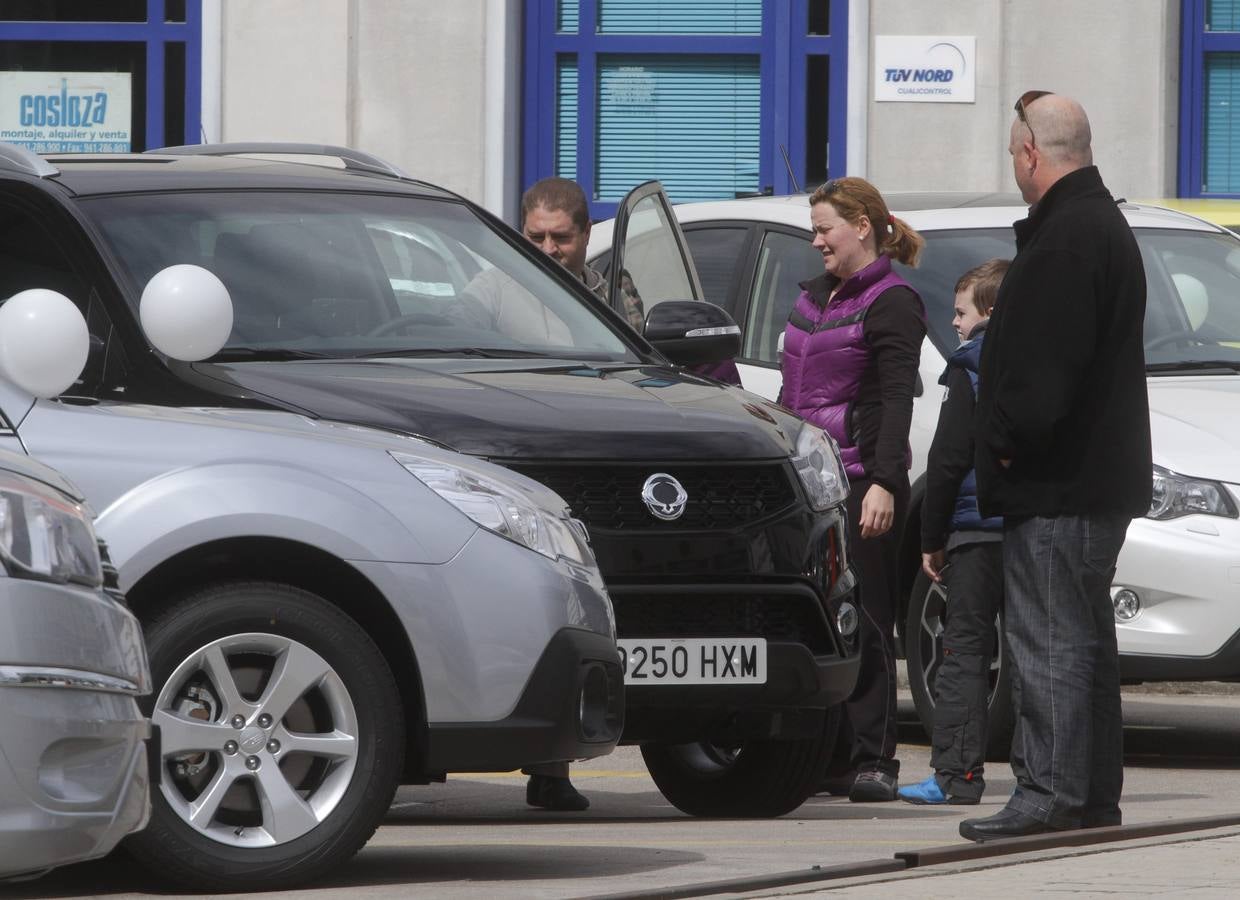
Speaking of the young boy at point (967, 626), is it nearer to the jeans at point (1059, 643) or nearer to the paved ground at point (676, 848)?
the paved ground at point (676, 848)

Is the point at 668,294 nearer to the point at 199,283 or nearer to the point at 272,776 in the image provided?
the point at 199,283

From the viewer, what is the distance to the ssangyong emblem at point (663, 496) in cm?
698

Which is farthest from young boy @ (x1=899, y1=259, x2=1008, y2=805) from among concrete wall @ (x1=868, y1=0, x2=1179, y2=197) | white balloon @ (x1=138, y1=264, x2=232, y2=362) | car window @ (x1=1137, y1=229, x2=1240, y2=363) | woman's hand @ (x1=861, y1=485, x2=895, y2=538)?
concrete wall @ (x1=868, y1=0, x2=1179, y2=197)

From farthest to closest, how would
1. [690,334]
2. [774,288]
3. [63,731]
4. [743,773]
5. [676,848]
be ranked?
[774,288] → [690,334] → [743,773] → [676,848] → [63,731]

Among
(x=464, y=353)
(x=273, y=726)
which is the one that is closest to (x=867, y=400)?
(x=464, y=353)

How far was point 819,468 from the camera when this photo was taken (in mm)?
7434

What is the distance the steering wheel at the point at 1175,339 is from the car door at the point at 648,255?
6.25 ft

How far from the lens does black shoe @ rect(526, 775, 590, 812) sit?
8.28 meters

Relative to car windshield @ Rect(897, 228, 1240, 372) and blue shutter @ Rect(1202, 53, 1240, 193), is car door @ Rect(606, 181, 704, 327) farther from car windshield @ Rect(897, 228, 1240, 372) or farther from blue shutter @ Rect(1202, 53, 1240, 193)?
blue shutter @ Rect(1202, 53, 1240, 193)

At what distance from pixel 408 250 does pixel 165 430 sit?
81.4 inches

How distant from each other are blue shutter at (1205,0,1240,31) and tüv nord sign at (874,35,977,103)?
68.4 inches

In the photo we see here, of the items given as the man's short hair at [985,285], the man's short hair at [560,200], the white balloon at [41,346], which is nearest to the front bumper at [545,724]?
the white balloon at [41,346]

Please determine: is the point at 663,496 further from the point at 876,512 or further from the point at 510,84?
the point at 510,84

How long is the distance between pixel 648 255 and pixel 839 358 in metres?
1.06
